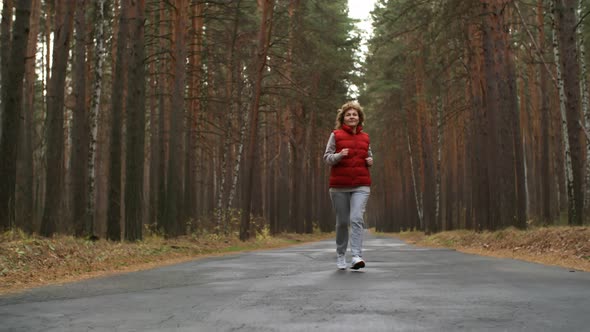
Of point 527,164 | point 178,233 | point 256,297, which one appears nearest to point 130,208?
point 178,233

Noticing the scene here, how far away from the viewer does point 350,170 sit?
28.1 ft

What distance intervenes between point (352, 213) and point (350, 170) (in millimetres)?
597

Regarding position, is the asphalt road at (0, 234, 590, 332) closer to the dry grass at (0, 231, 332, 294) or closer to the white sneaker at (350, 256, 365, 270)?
the white sneaker at (350, 256, 365, 270)

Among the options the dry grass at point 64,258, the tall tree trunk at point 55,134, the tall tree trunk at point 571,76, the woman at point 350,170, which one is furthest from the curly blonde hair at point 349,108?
the tall tree trunk at point 571,76

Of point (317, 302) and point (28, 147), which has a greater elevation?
point (28, 147)

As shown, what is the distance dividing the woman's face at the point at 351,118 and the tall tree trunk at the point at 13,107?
→ 6933 millimetres

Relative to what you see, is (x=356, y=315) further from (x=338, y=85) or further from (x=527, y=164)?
(x=527, y=164)

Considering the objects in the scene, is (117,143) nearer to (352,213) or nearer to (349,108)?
(349,108)

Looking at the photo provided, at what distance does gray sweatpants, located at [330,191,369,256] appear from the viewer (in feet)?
28.0

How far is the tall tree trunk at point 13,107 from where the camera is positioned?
469 inches

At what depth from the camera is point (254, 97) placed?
23.8 m

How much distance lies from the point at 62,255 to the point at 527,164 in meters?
41.7

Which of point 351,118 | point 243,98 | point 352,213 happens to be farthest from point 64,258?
point 243,98

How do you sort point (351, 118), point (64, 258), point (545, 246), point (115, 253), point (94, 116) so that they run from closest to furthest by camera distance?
point (351, 118)
point (64, 258)
point (115, 253)
point (545, 246)
point (94, 116)
